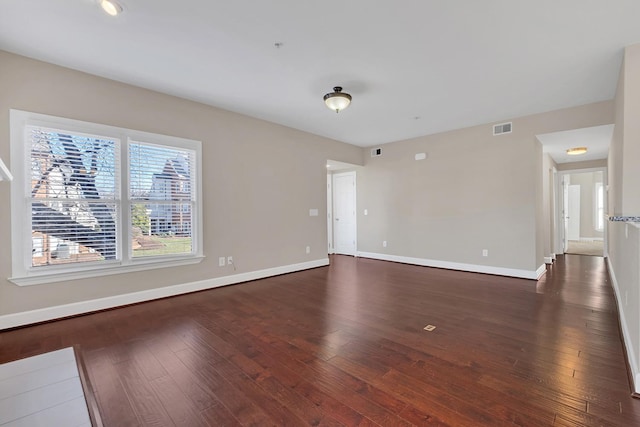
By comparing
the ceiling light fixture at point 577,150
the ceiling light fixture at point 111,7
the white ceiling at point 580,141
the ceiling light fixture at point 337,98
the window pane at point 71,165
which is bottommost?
the window pane at point 71,165

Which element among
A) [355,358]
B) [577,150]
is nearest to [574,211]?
[577,150]

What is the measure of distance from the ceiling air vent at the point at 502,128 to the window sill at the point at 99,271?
5.50 meters

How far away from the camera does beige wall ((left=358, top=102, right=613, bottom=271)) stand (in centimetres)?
489

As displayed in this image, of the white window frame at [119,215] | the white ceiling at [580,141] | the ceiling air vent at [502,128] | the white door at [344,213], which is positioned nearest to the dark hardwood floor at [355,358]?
the white window frame at [119,215]

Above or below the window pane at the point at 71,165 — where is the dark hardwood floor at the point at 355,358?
below

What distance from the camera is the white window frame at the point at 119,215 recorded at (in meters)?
2.96

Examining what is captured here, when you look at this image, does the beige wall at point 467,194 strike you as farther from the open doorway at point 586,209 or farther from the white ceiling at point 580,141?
the open doorway at point 586,209

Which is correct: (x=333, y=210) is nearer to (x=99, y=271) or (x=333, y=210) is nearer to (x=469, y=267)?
(x=469, y=267)

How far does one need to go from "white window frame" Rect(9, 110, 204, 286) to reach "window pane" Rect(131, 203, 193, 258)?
70 millimetres

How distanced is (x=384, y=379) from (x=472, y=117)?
183 inches

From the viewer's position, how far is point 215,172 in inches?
176

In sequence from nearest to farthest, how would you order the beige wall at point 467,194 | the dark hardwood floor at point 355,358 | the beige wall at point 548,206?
the dark hardwood floor at point 355,358 < the beige wall at point 467,194 < the beige wall at point 548,206

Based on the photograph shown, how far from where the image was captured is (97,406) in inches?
68.8

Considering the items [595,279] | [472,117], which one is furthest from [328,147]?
[595,279]
